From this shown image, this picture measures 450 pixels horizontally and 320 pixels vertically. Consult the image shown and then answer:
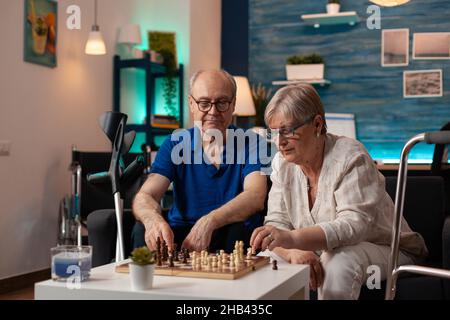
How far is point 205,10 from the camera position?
5543 mm

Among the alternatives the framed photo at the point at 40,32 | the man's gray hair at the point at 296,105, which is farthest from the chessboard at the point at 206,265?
the framed photo at the point at 40,32

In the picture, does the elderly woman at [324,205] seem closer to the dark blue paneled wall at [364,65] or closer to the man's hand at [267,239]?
the man's hand at [267,239]

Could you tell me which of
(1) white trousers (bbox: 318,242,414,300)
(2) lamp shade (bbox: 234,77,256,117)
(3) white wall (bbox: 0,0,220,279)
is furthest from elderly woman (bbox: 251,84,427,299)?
(2) lamp shade (bbox: 234,77,256,117)

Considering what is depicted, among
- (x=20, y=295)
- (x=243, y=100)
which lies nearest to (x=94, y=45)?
(x=243, y=100)

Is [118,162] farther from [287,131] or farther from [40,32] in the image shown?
[40,32]

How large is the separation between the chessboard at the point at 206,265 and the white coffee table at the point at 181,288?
18 millimetres

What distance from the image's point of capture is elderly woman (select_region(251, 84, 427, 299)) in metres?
1.82

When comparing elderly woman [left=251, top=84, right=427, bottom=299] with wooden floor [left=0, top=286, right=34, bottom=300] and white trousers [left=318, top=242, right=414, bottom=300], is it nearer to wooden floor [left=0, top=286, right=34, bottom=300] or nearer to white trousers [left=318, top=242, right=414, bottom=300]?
white trousers [left=318, top=242, right=414, bottom=300]

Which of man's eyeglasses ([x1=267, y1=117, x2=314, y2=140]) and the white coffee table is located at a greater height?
man's eyeglasses ([x1=267, y1=117, x2=314, y2=140])

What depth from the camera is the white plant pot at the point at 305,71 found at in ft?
17.4

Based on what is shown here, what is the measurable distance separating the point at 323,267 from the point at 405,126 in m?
3.59

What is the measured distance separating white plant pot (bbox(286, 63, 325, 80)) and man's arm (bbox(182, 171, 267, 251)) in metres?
3.05

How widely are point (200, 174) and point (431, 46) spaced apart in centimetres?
339

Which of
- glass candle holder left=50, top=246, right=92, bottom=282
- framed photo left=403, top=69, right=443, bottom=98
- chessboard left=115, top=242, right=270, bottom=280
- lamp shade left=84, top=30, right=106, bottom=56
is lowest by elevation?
chessboard left=115, top=242, right=270, bottom=280
